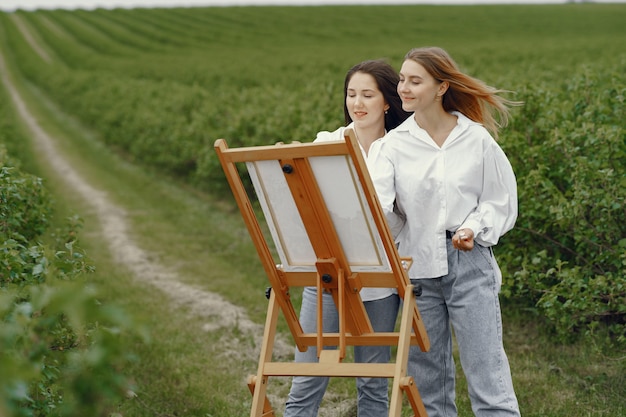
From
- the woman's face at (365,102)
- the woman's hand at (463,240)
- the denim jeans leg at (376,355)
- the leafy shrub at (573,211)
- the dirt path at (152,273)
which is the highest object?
the woman's face at (365,102)

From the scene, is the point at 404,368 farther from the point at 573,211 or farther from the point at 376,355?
the point at 573,211

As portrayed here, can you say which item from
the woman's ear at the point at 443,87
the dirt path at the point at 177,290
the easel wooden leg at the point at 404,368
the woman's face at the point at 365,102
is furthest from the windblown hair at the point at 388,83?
the dirt path at the point at 177,290

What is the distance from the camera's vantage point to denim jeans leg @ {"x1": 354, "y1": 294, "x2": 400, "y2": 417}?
13.2 feet

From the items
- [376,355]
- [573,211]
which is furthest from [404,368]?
[573,211]

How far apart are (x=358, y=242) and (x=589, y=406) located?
8.80 feet

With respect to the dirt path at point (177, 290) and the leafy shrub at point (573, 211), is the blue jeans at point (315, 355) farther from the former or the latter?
the leafy shrub at point (573, 211)

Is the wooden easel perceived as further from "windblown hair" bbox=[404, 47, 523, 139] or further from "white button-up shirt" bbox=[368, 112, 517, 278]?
"windblown hair" bbox=[404, 47, 523, 139]

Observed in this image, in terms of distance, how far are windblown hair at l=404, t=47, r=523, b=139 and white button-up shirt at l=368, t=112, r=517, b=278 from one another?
0.12 meters

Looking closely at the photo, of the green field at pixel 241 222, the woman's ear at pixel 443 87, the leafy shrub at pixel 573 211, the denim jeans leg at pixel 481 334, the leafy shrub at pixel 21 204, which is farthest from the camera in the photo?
the green field at pixel 241 222

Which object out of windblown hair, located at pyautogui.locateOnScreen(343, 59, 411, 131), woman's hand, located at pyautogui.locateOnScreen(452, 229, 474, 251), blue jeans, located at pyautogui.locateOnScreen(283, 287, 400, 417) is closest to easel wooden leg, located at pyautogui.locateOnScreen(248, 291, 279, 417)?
blue jeans, located at pyautogui.locateOnScreen(283, 287, 400, 417)

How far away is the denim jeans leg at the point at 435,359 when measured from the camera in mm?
3871

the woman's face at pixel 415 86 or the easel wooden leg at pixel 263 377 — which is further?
the woman's face at pixel 415 86

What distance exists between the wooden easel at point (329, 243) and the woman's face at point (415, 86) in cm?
75

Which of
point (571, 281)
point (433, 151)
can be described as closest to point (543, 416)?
point (571, 281)
